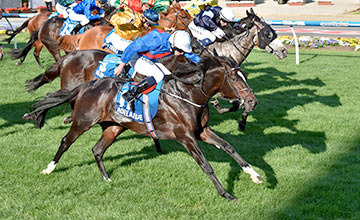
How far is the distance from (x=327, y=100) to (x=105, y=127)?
601cm

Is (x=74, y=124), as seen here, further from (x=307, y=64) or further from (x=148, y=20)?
(x=307, y=64)

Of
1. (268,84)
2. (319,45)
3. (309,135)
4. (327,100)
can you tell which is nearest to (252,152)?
(309,135)

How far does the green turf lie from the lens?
15.4ft

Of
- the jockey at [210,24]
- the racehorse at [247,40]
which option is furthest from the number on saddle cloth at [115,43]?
the jockey at [210,24]

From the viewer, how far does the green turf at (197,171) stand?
15.4ft

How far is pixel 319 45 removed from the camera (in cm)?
1816

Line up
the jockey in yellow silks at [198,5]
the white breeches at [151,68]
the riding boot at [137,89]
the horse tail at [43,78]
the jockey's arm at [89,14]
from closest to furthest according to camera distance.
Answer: the riding boot at [137,89], the white breeches at [151,68], the horse tail at [43,78], the jockey in yellow silks at [198,5], the jockey's arm at [89,14]

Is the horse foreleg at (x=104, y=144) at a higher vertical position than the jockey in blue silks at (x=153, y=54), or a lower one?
lower

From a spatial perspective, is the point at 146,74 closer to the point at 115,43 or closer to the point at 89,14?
the point at 115,43

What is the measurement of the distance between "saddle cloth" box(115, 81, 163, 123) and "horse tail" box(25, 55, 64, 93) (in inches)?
83.4

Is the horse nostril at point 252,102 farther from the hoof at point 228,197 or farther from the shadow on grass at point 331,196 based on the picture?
the shadow on grass at point 331,196

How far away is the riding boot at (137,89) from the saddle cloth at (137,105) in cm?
8

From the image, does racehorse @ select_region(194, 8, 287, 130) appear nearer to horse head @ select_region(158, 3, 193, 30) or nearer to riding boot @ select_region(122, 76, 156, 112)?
horse head @ select_region(158, 3, 193, 30)

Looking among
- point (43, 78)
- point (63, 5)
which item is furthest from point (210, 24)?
point (63, 5)
